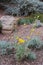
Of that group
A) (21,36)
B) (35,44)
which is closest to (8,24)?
(21,36)

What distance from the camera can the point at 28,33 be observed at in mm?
6730

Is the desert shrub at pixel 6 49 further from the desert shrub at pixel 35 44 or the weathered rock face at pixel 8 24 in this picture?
the weathered rock face at pixel 8 24

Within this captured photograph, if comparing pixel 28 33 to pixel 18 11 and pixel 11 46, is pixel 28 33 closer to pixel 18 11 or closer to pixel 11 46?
pixel 11 46

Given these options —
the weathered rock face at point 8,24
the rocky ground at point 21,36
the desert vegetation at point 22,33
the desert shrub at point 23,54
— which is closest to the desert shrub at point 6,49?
the desert vegetation at point 22,33

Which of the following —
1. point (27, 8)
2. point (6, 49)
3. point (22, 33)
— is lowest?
point (22, 33)

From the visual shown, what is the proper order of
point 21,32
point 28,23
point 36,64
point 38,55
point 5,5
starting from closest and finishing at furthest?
point 36,64 → point 38,55 → point 21,32 → point 28,23 → point 5,5

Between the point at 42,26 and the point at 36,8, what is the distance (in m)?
2.32

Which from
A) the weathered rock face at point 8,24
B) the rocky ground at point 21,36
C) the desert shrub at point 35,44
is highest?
the desert shrub at point 35,44

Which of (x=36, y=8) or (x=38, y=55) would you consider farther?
(x=36, y=8)

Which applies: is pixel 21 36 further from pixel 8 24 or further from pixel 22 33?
pixel 8 24

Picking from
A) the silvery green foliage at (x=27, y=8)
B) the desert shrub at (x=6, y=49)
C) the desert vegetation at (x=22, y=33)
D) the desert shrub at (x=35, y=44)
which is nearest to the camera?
the desert vegetation at (x=22, y=33)

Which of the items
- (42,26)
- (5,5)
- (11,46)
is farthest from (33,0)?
(11,46)

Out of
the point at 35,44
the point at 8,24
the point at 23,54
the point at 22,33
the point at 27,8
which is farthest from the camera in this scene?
the point at 27,8

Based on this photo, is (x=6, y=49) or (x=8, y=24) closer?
(x=6, y=49)
